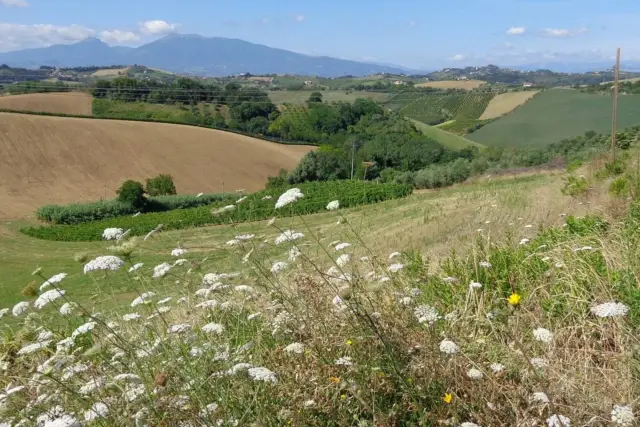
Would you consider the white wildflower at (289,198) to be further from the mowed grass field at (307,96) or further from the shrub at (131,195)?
the mowed grass field at (307,96)

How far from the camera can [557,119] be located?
63.1 m

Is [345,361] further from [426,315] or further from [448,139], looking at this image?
[448,139]

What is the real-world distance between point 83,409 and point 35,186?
54648mm

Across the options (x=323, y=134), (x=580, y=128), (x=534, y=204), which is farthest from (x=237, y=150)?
(x=534, y=204)

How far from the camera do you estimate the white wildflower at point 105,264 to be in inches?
103

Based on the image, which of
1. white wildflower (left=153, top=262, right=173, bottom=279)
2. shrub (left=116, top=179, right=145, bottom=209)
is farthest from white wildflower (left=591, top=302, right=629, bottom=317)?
shrub (left=116, top=179, right=145, bottom=209)

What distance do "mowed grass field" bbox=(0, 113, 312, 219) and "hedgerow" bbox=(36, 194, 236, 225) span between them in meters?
2.79

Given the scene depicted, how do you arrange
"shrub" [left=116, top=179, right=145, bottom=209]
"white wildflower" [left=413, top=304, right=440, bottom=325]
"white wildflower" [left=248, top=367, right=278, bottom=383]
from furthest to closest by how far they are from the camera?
"shrub" [left=116, top=179, right=145, bottom=209] → "white wildflower" [left=413, top=304, right=440, bottom=325] → "white wildflower" [left=248, top=367, right=278, bottom=383]

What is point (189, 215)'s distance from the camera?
39.3 meters

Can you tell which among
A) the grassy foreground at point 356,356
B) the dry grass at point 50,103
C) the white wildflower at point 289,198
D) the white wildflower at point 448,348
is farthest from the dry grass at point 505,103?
the white wildflower at point 448,348

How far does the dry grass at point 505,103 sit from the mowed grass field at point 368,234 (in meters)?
61.6

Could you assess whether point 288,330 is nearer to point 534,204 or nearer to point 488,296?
point 488,296

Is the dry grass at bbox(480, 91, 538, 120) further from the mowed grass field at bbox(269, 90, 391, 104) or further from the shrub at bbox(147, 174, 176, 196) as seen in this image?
the shrub at bbox(147, 174, 176, 196)

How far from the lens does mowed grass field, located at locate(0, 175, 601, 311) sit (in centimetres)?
495
